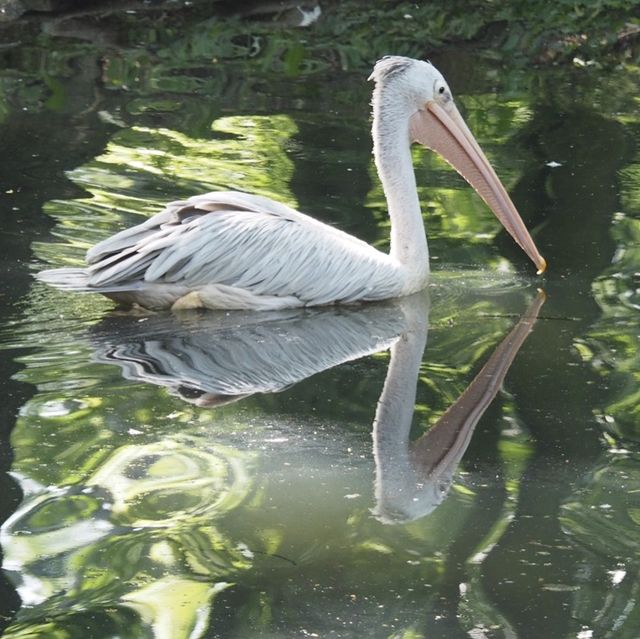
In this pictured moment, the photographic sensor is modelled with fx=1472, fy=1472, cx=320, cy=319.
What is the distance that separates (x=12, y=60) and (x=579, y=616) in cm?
762

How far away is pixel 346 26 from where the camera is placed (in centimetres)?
1129

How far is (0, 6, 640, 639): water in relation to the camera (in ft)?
11.4

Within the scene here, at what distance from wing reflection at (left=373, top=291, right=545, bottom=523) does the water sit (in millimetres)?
12

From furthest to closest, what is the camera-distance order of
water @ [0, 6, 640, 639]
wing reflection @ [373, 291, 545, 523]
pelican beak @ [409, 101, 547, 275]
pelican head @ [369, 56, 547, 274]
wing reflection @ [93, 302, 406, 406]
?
pelican beak @ [409, 101, 547, 275] < pelican head @ [369, 56, 547, 274] < wing reflection @ [93, 302, 406, 406] < wing reflection @ [373, 291, 545, 523] < water @ [0, 6, 640, 639]

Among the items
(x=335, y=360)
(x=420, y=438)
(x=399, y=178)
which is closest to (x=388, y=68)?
(x=399, y=178)

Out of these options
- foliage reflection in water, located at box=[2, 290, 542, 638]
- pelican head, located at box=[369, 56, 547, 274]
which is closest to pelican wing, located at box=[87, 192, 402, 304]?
foliage reflection in water, located at box=[2, 290, 542, 638]

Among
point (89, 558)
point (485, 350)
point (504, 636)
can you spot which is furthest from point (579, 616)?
point (485, 350)

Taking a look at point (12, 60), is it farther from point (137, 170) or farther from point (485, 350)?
point (485, 350)

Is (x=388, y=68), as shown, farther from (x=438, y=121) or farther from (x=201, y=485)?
(x=201, y=485)

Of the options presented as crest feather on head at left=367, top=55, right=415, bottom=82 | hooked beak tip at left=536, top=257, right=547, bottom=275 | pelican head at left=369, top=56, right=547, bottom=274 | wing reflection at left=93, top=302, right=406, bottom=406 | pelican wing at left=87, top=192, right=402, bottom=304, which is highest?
crest feather on head at left=367, top=55, right=415, bottom=82

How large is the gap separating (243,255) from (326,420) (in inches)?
49.7

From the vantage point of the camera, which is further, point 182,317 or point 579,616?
point 182,317

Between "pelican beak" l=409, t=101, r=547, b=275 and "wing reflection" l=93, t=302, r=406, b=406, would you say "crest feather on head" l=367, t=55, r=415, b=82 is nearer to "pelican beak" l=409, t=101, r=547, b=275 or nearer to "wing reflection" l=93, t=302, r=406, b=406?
"pelican beak" l=409, t=101, r=547, b=275

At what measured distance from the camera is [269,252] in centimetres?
571
